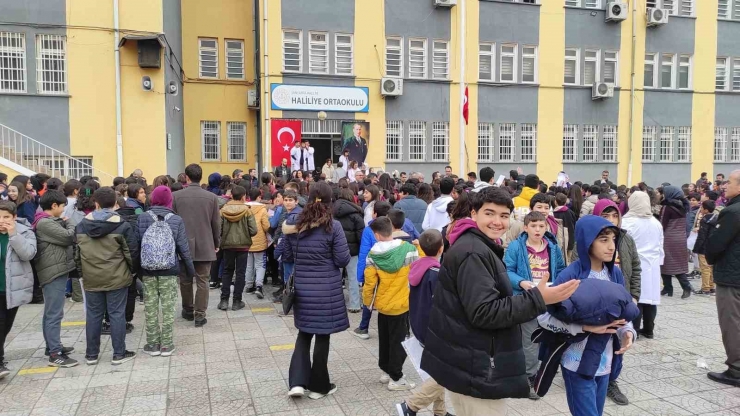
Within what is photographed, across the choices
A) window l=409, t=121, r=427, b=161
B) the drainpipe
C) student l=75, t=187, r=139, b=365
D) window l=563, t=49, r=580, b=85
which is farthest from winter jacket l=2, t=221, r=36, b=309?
window l=563, t=49, r=580, b=85

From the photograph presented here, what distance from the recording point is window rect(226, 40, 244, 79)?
22.2 m

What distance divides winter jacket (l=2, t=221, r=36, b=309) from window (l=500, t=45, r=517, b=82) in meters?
20.5

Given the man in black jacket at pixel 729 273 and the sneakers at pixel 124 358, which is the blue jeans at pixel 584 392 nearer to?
the man in black jacket at pixel 729 273

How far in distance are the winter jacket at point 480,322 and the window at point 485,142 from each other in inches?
794

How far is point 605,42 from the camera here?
23703mm

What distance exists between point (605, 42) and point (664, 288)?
17.7 meters

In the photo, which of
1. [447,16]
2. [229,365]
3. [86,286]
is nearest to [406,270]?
[229,365]

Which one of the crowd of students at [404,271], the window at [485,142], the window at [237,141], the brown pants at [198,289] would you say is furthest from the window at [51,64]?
the window at [485,142]

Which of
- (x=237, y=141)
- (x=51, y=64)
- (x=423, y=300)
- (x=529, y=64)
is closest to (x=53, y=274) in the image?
(x=423, y=300)

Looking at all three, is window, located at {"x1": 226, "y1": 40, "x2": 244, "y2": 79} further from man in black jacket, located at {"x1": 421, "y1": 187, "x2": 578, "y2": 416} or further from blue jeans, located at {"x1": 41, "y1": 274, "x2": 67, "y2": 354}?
man in black jacket, located at {"x1": 421, "y1": 187, "x2": 578, "y2": 416}

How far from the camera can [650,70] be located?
24.5 metres

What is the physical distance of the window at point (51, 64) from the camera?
15469mm

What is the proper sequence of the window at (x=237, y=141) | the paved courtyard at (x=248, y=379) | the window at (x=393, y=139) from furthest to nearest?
the window at (x=237, y=141) → the window at (x=393, y=139) → the paved courtyard at (x=248, y=379)

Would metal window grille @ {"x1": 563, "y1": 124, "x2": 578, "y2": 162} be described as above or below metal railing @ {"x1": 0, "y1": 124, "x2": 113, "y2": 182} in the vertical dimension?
above
